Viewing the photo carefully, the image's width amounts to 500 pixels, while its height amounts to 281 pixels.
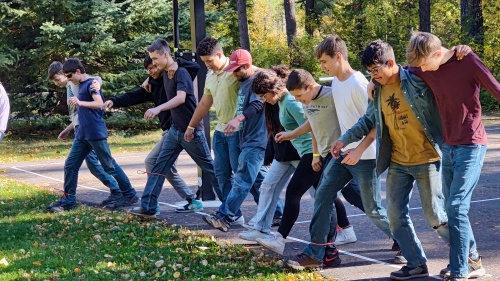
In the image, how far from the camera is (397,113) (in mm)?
5578

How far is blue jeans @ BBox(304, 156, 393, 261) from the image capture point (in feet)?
19.5

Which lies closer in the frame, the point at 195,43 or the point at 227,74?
the point at 227,74

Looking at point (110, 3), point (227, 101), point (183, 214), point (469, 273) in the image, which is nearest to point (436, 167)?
point (469, 273)

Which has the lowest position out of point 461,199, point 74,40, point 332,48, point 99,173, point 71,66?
point 99,173

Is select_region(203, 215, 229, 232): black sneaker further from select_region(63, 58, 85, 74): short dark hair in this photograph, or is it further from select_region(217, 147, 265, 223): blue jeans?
select_region(63, 58, 85, 74): short dark hair

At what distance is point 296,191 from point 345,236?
1.00 meters

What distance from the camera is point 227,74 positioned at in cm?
793

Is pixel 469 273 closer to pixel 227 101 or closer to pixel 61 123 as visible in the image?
pixel 227 101

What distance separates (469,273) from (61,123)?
19.6 metres

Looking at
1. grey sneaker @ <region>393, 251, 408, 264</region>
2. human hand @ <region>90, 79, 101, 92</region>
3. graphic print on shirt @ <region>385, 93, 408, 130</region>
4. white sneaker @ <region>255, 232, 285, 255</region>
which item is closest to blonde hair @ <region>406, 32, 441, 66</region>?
graphic print on shirt @ <region>385, 93, 408, 130</region>

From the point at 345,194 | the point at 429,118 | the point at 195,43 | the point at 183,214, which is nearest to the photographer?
the point at 429,118

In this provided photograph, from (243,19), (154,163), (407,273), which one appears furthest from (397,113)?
(243,19)

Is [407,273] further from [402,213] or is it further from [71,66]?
[71,66]

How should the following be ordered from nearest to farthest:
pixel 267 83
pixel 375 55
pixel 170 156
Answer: pixel 375 55, pixel 267 83, pixel 170 156
